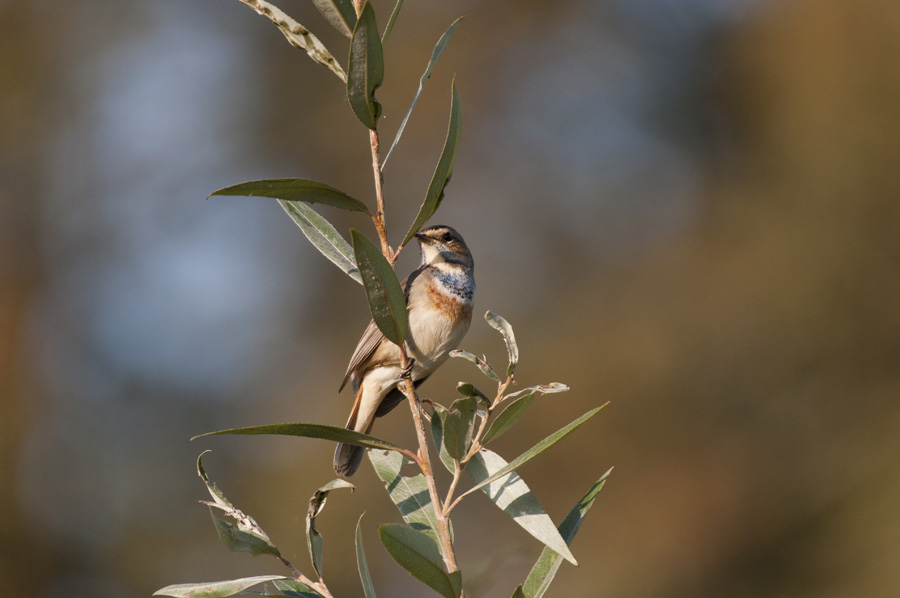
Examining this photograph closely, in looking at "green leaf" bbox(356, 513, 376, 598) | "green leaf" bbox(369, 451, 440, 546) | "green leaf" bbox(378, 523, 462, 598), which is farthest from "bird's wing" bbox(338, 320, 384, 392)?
"green leaf" bbox(378, 523, 462, 598)

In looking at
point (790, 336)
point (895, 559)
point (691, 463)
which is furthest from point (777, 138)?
point (895, 559)

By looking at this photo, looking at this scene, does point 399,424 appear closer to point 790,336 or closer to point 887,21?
point 790,336

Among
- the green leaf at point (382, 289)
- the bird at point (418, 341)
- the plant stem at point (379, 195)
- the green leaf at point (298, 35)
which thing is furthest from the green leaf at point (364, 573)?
the bird at point (418, 341)

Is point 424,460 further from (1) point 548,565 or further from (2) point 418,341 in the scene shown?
(2) point 418,341

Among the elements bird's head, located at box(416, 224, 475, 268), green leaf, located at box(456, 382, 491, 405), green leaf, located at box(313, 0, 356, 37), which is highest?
green leaf, located at box(313, 0, 356, 37)

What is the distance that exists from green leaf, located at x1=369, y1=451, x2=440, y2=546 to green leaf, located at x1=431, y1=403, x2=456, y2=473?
116mm

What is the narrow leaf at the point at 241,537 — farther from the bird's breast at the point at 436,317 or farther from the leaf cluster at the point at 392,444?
the bird's breast at the point at 436,317

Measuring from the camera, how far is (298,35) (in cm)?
170

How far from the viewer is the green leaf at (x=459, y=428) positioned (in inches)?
65.1

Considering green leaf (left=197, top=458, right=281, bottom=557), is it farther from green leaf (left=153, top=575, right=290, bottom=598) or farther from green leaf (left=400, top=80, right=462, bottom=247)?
green leaf (left=400, top=80, right=462, bottom=247)

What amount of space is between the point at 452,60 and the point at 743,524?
21.9 feet

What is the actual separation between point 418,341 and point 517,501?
138 cm

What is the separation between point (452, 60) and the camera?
10586 mm

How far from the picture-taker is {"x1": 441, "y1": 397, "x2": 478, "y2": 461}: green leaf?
1654 mm
